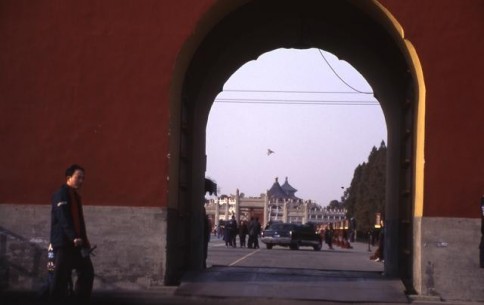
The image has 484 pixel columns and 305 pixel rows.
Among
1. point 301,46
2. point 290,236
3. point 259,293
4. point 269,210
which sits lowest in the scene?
point 259,293

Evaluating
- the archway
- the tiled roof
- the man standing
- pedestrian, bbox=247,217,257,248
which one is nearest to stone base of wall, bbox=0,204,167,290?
the archway

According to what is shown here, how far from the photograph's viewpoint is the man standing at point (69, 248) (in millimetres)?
10094

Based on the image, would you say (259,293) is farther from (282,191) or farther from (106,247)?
(282,191)

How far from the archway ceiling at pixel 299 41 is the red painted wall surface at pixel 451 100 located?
290cm

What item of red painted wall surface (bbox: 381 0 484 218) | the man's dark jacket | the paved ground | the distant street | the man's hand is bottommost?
the paved ground

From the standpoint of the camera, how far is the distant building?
11781 cm

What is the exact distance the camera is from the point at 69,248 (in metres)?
10.2

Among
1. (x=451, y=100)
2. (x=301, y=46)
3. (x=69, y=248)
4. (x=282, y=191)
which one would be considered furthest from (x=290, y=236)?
(x=282, y=191)

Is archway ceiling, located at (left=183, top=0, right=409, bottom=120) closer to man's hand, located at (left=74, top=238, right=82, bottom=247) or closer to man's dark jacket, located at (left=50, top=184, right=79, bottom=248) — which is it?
man's dark jacket, located at (left=50, top=184, right=79, bottom=248)

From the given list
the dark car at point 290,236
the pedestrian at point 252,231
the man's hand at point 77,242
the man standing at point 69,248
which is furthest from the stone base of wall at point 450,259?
the dark car at point 290,236

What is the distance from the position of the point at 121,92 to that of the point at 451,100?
5.06 meters

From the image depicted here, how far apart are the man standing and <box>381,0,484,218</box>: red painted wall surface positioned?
227 inches

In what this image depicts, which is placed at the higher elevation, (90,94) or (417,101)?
(417,101)

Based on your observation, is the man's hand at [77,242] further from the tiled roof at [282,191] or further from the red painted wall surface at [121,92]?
the tiled roof at [282,191]
